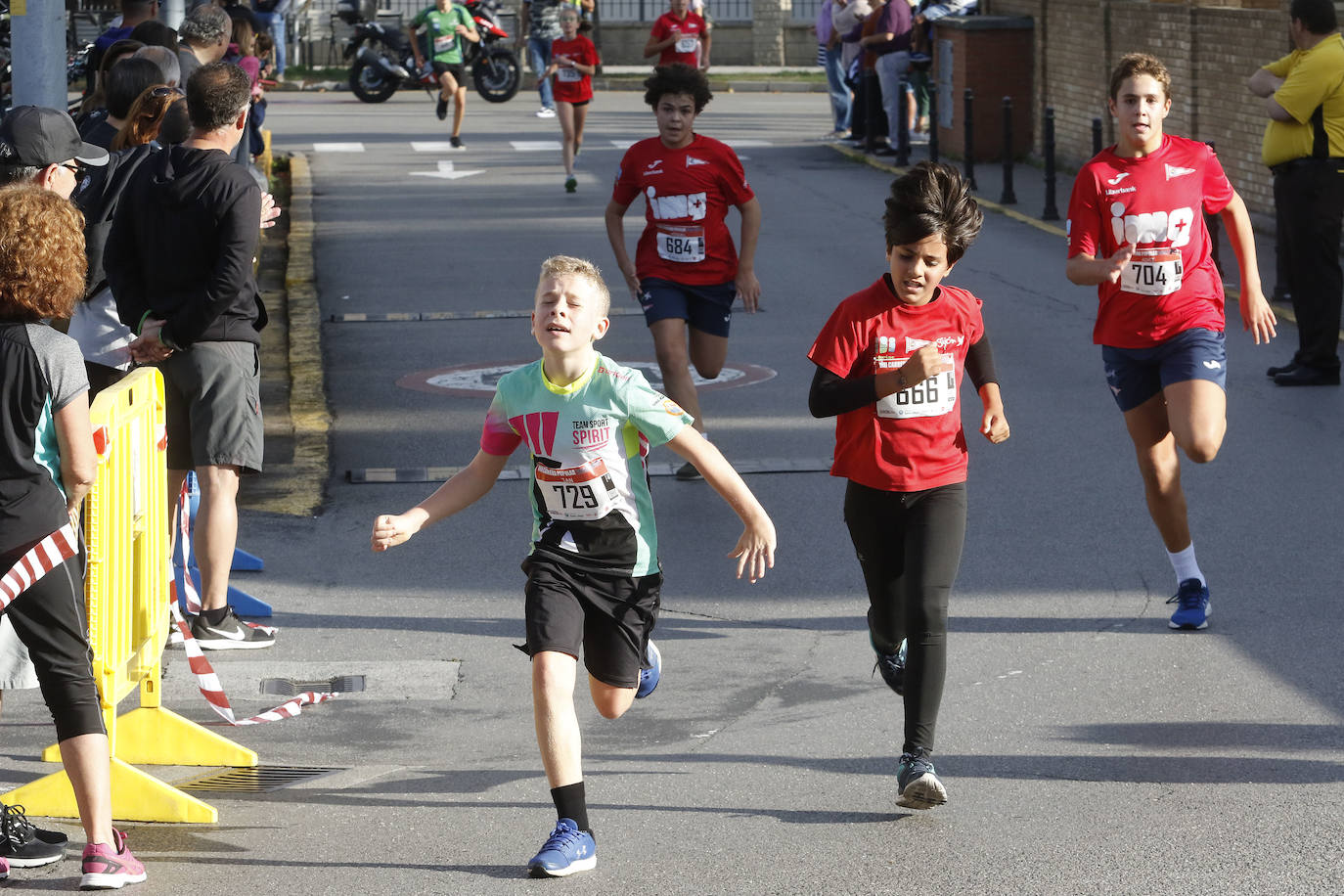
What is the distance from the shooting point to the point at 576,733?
197 inches

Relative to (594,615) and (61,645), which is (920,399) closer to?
(594,615)

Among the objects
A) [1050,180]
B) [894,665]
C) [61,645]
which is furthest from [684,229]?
[1050,180]

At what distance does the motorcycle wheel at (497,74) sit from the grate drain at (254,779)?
29741mm

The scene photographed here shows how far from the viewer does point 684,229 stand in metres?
9.35

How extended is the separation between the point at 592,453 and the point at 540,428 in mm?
154

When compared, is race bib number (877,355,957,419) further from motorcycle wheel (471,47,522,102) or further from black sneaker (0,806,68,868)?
motorcycle wheel (471,47,522,102)

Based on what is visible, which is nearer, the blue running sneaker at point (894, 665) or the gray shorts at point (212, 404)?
the blue running sneaker at point (894, 665)

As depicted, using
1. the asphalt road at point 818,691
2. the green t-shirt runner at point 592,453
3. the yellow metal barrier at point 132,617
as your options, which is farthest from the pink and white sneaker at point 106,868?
the green t-shirt runner at point 592,453

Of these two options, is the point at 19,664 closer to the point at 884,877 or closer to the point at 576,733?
the point at 576,733

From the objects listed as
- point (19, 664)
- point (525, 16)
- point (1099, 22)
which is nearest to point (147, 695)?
point (19, 664)

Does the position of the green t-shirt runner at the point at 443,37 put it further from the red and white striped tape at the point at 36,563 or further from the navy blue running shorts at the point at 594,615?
the red and white striped tape at the point at 36,563

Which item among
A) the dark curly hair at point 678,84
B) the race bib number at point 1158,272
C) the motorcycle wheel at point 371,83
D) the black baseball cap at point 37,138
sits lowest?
the race bib number at point 1158,272

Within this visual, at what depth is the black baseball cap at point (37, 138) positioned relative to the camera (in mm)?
6109

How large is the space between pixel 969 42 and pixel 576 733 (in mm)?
21398
